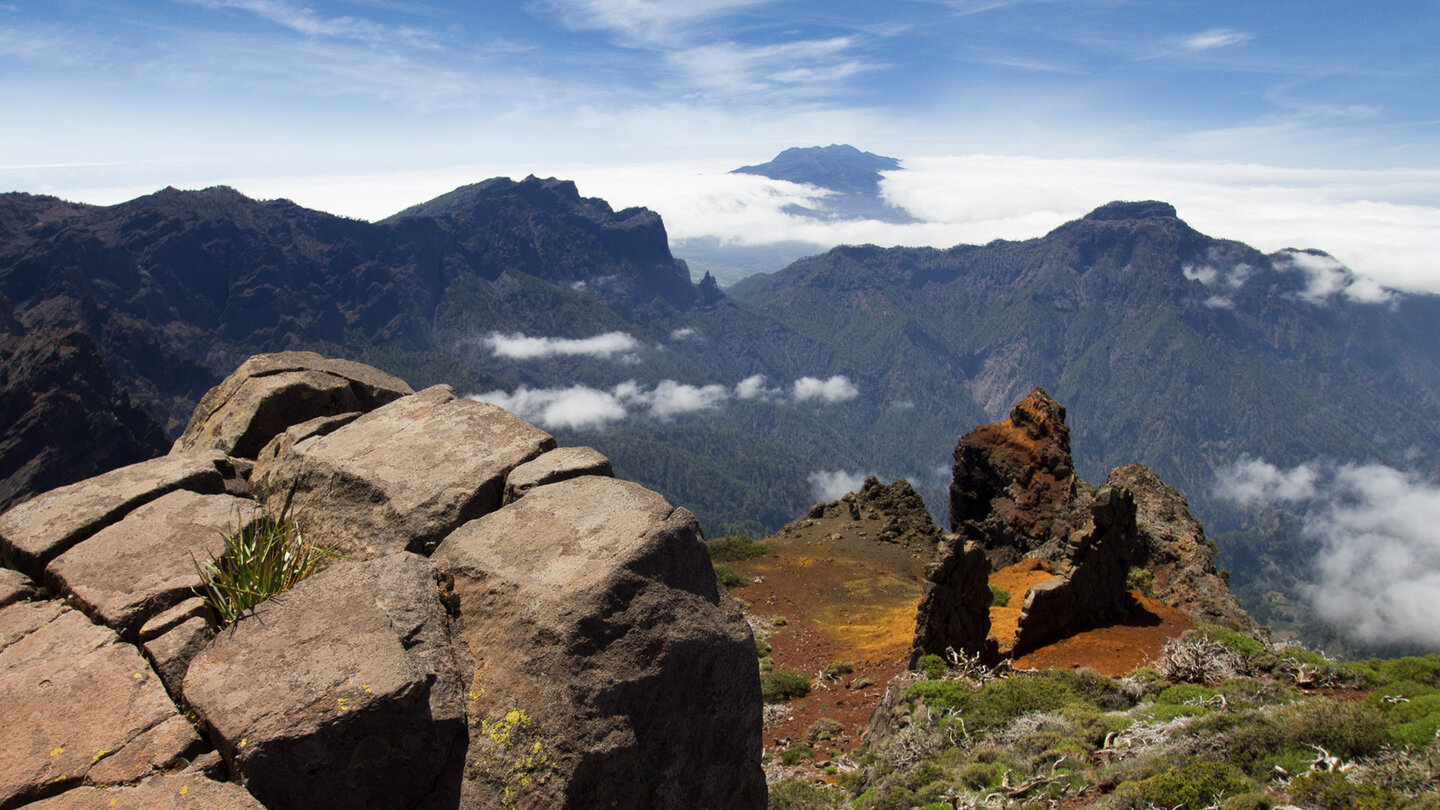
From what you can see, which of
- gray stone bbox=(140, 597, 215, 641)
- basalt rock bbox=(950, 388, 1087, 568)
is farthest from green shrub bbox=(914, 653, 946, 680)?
basalt rock bbox=(950, 388, 1087, 568)

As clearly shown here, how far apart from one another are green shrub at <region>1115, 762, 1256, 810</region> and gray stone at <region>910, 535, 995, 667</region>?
378 inches

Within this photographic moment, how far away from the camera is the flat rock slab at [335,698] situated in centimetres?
446

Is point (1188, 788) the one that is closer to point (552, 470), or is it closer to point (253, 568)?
point (552, 470)

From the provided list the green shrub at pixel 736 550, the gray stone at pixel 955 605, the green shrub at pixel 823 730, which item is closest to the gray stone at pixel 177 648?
the green shrub at pixel 823 730

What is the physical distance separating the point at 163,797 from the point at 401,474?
10.9 ft

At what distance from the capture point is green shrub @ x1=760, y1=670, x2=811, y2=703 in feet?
66.1

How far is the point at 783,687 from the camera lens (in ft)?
67.1

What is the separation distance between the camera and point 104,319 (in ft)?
639

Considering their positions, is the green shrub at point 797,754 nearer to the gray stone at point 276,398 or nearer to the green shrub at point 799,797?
the green shrub at point 799,797

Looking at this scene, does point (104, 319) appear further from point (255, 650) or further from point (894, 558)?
point (255, 650)

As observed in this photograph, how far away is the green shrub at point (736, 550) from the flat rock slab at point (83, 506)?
109ft

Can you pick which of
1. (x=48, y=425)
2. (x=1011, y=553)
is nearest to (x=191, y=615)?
(x=1011, y=553)

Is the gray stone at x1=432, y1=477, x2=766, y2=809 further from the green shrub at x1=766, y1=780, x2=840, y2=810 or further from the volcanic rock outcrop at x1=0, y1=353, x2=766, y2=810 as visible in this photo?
the green shrub at x1=766, y1=780, x2=840, y2=810

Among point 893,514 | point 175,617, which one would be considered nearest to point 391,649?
point 175,617
